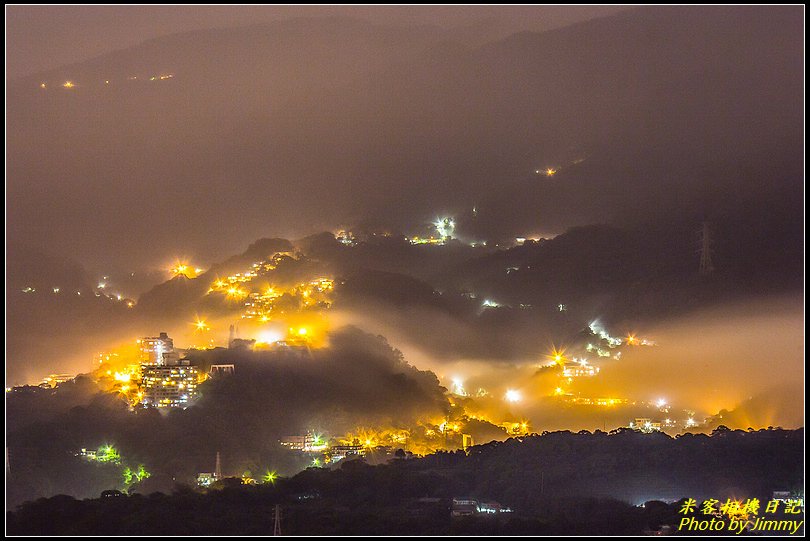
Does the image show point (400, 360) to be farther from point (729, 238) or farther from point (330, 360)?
point (729, 238)

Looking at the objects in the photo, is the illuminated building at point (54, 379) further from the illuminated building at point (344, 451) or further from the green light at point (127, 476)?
the illuminated building at point (344, 451)

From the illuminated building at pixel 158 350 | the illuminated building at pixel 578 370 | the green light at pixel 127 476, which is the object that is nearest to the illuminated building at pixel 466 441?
the illuminated building at pixel 578 370

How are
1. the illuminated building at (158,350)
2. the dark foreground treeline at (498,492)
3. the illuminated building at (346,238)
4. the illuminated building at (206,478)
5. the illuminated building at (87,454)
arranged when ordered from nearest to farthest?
1. the dark foreground treeline at (498,492)
2. the illuminated building at (206,478)
3. the illuminated building at (87,454)
4. the illuminated building at (158,350)
5. the illuminated building at (346,238)

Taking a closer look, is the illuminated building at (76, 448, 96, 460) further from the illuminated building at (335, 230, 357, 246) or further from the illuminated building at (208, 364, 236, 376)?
the illuminated building at (335, 230, 357, 246)

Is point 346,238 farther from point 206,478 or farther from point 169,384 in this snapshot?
point 206,478

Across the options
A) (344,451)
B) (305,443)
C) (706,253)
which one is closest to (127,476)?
(305,443)

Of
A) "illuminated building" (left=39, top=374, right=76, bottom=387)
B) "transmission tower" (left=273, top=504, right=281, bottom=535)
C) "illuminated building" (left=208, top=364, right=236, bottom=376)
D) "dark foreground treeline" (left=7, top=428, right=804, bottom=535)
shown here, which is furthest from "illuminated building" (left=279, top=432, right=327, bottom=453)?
"illuminated building" (left=39, top=374, right=76, bottom=387)

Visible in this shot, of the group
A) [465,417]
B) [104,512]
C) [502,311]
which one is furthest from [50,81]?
[104,512]
